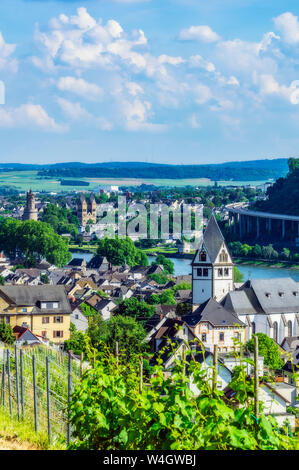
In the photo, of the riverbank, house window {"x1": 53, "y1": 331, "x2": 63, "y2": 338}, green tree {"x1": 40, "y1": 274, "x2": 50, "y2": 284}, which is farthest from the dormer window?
the riverbank

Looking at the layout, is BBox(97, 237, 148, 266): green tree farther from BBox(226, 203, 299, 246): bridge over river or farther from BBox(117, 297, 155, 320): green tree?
BBox(117, 297, 155, 320): green tree

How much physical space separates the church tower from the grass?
15250mm

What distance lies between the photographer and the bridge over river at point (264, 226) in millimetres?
53562

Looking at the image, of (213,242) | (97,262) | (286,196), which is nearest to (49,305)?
(213,242)

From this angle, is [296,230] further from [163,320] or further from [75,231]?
[163,320]

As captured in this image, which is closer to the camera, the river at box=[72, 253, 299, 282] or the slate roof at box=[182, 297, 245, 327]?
the slate roof at box=[182, 297, 245, 327]

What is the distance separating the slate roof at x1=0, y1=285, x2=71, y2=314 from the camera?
1648 centimetres

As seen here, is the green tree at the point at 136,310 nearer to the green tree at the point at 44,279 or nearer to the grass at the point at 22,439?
the green tree at the point at 44,279

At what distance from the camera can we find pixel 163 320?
18953 mm

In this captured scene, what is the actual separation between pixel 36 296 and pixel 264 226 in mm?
42212

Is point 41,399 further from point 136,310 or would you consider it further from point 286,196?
point 286,196

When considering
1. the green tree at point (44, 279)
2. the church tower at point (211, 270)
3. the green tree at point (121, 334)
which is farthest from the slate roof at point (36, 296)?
the green tree at point (44, 279)

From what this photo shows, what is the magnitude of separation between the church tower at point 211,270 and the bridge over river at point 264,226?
103ft
